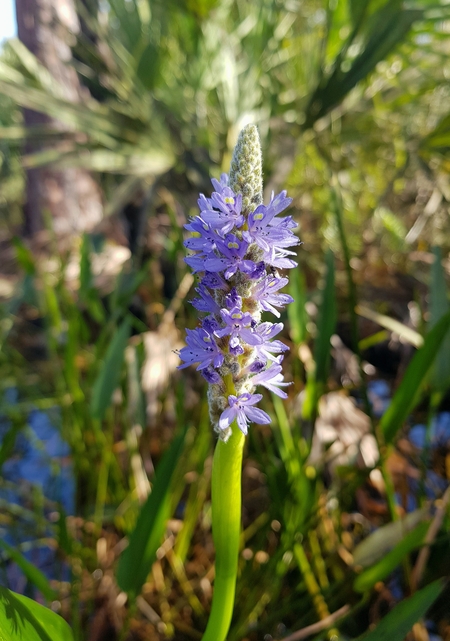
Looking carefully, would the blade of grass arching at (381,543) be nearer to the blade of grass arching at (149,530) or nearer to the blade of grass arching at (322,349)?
the blade of grass arching at (322,349)

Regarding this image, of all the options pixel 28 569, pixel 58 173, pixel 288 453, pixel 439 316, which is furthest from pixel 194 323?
pixel 58 173

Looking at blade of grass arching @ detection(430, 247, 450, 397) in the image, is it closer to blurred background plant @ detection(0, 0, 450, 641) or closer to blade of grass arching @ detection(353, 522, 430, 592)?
blurred background plant @ detection(0, 0, 450, 641)

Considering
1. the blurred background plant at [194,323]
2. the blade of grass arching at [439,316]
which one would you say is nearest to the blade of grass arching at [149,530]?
the blurred background plant at [194,323]

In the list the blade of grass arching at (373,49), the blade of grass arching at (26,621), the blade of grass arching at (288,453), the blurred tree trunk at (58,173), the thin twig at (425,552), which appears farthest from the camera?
the blurred tree trunk at (58,173)

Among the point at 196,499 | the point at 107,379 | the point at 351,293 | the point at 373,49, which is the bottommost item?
the point at 196,499

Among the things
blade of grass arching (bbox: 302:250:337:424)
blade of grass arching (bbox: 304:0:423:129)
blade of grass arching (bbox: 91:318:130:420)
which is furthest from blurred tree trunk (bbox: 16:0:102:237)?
blade of grass arching (bbox: 302:250:337:424)

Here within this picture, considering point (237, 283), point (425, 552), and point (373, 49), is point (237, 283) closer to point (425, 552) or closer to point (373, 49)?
point (425, 552)

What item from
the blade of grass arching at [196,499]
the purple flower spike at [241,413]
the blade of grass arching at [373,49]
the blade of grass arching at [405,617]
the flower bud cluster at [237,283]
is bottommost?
the blade of grass arching at [196,499]
